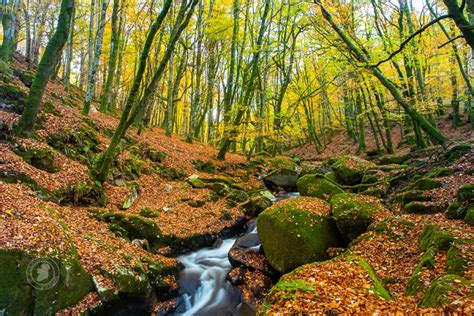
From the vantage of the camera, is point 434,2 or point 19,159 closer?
point 19,159

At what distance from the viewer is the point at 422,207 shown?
701cm

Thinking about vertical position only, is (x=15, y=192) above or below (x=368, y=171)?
below

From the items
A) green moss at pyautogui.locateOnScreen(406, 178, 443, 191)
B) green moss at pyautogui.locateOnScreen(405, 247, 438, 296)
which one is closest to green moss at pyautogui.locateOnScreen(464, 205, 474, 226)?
green moss at pyautogui.locateOnScreen(405, 247, 438, 296)

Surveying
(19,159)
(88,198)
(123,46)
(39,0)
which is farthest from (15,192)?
(123,46)

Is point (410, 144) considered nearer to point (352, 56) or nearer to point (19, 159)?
point (352, 56)

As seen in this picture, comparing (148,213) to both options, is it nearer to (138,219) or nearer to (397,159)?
(138,219)

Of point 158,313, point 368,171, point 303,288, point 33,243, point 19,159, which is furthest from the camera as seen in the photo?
point 368,171

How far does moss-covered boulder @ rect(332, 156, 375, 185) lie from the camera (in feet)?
40.9

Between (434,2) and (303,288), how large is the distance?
74.1 ft

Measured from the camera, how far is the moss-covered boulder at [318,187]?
34.2 feet

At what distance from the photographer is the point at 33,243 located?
486 centimetres

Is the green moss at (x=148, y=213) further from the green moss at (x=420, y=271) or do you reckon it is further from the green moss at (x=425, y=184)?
the green moss at (x=425, y=184)

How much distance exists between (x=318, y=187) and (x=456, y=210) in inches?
195

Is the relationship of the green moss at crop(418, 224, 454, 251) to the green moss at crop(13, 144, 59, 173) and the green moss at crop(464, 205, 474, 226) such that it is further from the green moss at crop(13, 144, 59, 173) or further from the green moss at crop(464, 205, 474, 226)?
the green moss at crop(13, 144, 59, 173)
